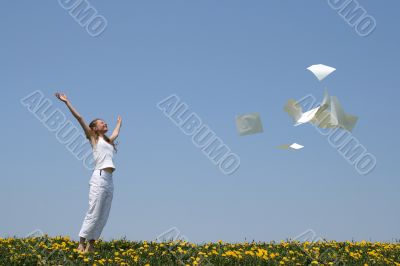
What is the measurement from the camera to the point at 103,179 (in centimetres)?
839

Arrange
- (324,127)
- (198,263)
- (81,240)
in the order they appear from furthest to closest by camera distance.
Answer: (81,240), (198,263), (324,127)

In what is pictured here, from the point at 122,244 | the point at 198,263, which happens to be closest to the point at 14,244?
the point at 122,244

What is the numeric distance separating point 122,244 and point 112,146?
2163mm

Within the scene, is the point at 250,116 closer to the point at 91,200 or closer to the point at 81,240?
the point at 91,200

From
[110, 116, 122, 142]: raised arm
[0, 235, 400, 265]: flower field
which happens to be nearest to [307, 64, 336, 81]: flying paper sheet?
[0, 235, 400, 265]: flower field

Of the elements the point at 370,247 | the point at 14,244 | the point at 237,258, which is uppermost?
the point at 370,247

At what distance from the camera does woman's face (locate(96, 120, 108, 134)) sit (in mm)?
8766

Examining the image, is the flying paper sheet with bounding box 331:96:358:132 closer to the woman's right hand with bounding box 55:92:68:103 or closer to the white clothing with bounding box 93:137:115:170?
the white clothing with bounding box 93:137:115:170

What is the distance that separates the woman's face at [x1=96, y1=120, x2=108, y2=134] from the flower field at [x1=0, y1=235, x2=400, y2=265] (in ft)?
6.47

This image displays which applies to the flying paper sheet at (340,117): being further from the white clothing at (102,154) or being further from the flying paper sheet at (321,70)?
the white clothing at (102,154)

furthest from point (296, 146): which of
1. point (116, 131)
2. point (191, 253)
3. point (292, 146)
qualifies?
point (116, 131)

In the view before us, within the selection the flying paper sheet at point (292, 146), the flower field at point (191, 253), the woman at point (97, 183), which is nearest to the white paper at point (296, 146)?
the flying paper sheet at point (292, 146)

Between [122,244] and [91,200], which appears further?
[122,244]

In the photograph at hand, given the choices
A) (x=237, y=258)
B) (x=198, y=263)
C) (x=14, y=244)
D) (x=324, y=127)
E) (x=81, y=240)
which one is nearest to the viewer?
(x=324, y=127)
